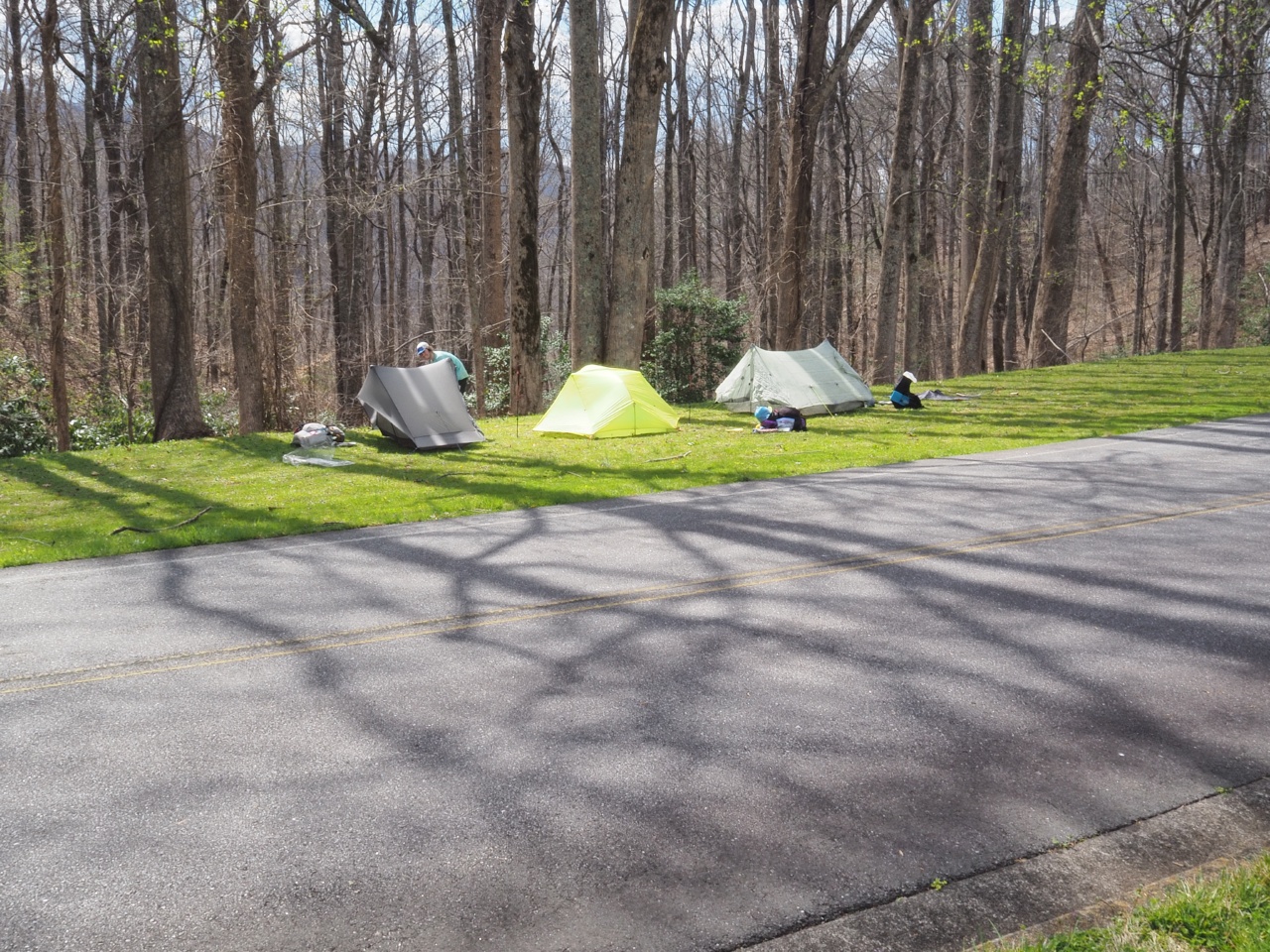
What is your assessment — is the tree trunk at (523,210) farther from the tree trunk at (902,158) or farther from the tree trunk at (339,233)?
the tree trunk at (339,233)

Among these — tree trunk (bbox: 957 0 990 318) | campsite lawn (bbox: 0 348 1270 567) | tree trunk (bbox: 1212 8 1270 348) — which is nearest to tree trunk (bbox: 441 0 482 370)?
campsite lawn (bbox: 0 348 1270 567)

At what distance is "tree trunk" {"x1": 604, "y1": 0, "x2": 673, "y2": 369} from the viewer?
57.3 ft

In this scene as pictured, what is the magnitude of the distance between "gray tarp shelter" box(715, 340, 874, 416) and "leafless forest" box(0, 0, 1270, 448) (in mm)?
2348

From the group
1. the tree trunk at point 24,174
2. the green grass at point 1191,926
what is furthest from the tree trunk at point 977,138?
the green grass at point 1191,926

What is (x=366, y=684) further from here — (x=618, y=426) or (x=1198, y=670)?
(x=618, y=426)

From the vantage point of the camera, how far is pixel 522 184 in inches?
776

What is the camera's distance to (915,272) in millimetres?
24406

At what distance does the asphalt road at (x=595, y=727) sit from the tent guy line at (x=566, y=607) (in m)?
0.03

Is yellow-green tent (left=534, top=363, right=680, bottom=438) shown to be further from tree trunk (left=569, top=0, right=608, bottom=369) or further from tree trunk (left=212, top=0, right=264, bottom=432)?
tree trunk (left=212, top=0, right=264, bottom=432)

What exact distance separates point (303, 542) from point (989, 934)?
7011mm

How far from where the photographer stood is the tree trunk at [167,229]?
14.9 meters

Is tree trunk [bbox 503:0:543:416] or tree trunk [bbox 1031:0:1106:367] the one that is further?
tree trunk [bbox 1031:0:1106:367]

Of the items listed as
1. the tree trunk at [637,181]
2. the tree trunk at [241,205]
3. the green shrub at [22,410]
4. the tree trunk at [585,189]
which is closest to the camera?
the green shrub at [22,410]

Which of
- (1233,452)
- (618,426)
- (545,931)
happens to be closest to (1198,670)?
(545,931)
